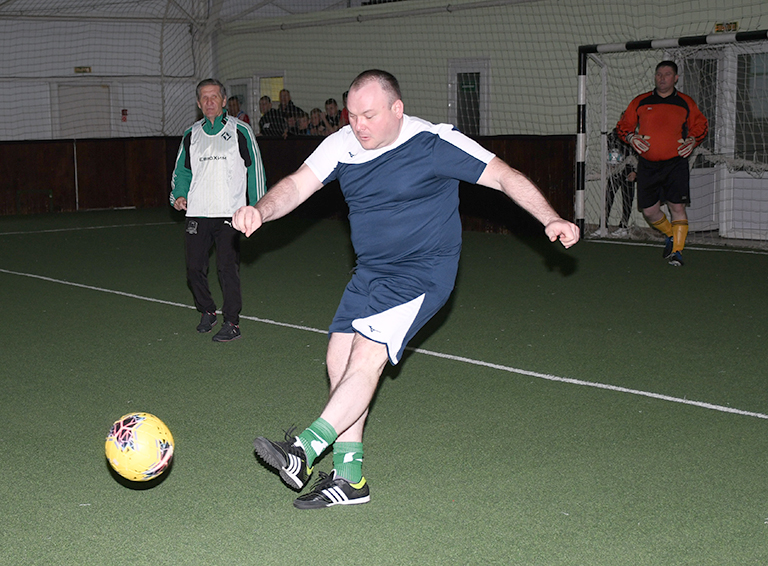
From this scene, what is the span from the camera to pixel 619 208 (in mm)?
14547

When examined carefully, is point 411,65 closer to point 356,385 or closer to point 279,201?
point 279,201

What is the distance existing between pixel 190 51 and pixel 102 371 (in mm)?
17565

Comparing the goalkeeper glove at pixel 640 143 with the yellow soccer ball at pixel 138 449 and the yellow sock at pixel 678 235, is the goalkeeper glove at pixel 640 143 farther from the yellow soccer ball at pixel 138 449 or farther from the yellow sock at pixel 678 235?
the yellow soccer ball at pixel 138 449

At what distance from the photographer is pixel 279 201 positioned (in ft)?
13.7

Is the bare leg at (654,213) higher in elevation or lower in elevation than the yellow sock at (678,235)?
higher

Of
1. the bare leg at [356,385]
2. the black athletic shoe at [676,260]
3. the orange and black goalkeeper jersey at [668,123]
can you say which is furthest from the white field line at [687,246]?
the bare leg at [356,385]

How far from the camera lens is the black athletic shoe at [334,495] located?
4070 mm

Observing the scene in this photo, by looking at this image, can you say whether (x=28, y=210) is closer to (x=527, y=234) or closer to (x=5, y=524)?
(x=527, y=234)

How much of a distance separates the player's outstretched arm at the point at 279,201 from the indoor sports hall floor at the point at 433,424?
1.23 m

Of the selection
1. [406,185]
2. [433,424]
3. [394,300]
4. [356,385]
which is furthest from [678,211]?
[356,385]

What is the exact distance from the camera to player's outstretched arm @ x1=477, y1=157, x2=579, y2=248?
3893mm

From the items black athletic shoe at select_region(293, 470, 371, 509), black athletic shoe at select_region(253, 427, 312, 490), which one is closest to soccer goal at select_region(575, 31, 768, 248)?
black athletic shoe at select_region(293, 470, 371, 509)

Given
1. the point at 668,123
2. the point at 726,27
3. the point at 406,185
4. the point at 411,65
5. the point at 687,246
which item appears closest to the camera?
the point at 406,185

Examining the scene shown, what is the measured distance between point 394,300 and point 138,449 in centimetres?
123
